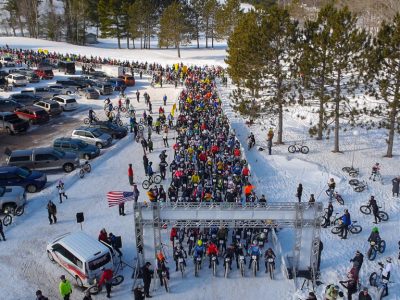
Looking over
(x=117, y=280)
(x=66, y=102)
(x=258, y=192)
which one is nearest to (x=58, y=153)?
(x=258, y=192)

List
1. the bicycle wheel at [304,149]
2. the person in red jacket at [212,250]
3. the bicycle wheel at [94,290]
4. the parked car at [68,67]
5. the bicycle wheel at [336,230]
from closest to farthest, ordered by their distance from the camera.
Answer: the bicycle wheel at [94,290] < the person in red jacket at [212,250] < the bicycle wheel at [336,230] < the bicycle wheel at [304,149] < the parked car at [68,67]

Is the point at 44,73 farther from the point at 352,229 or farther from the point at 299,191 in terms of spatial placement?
the point at 352,229

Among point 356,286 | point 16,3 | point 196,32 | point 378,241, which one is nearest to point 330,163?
point 378,241

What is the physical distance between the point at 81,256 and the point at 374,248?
37.7 ft

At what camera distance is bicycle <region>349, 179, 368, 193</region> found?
24422 millimetres

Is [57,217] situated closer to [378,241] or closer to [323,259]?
[323,259]

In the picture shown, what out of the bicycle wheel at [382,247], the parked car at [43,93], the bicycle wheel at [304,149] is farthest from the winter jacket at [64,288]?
the parked car at [43,93]

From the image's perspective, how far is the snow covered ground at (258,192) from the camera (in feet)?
53.5

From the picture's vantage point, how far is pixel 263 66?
32.8m

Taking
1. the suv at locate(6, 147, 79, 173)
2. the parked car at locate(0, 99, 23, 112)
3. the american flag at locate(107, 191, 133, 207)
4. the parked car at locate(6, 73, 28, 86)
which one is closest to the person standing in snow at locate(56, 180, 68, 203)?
the suv at locate(6, 147, 79, 173)

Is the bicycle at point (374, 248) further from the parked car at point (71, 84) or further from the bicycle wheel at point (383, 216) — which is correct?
the parked car at point (71, 84)

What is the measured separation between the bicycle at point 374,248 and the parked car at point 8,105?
109 ft

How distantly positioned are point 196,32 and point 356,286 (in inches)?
2956

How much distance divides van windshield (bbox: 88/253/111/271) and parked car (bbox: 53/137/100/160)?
13.7 m
